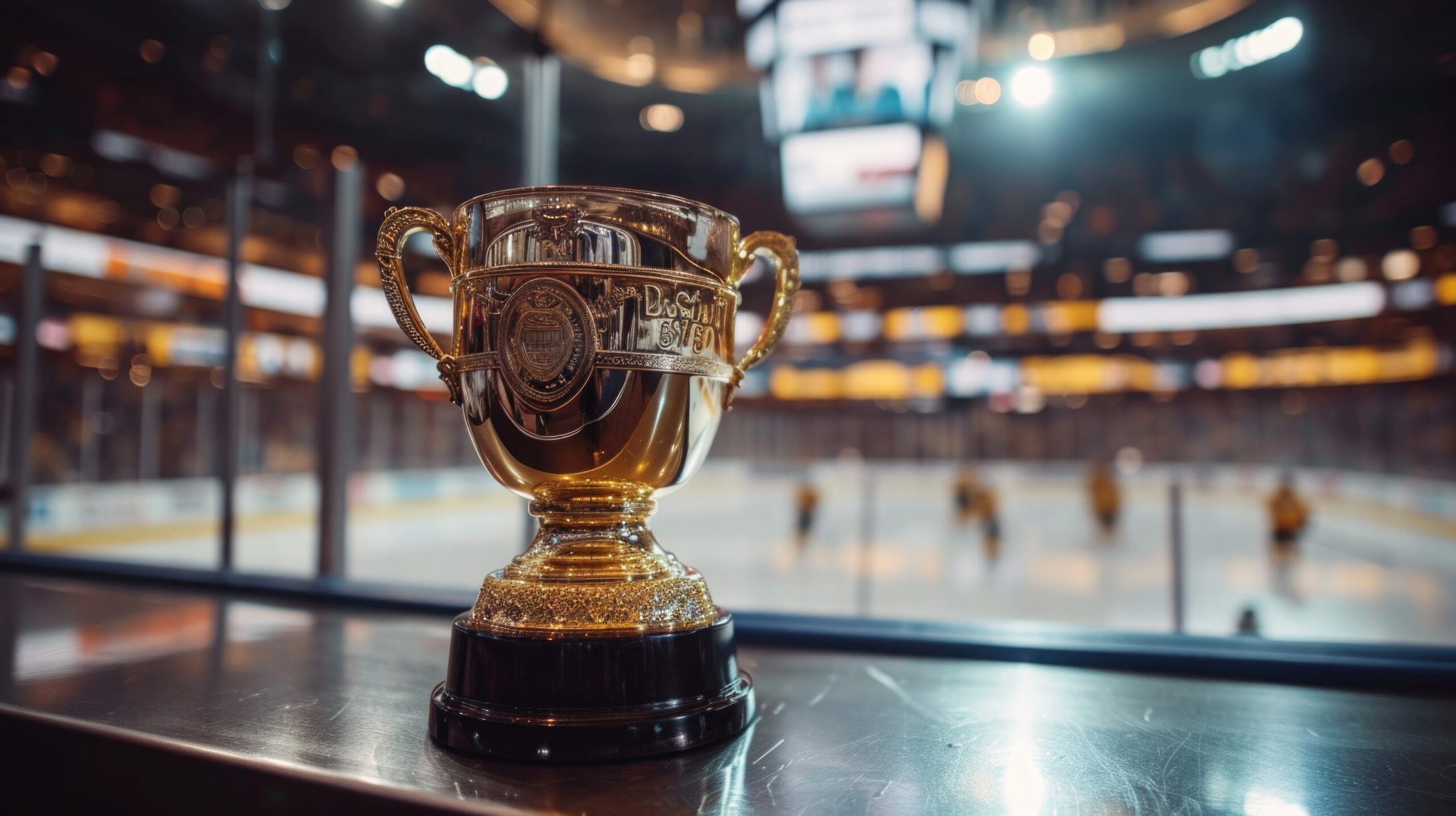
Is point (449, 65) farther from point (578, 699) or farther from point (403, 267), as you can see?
point (578, 699)

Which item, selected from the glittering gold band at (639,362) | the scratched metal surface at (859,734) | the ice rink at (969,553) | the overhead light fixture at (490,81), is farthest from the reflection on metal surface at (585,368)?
the overhead light fixture at (490,81)

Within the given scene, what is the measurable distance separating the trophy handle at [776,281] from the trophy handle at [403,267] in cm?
22

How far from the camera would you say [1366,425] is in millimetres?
9844

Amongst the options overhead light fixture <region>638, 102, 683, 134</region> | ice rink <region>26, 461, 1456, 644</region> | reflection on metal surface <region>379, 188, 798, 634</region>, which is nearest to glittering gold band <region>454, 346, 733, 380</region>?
reflection on metal surface <region>379, 188, 798, 634</region>

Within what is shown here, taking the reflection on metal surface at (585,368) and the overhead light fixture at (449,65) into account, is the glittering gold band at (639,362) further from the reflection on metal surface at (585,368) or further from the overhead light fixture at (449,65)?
the overhead light fixture at (449,65)

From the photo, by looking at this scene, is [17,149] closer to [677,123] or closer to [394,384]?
[677,123]

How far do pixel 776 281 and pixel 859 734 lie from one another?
35cm

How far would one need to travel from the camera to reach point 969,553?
6789 millimetres

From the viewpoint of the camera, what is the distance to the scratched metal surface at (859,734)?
0.48m

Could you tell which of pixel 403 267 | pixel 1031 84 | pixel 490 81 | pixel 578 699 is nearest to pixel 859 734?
pixel 578 699

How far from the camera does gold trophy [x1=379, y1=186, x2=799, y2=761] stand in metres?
0.54

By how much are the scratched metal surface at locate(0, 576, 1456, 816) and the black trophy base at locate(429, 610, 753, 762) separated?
1 cm

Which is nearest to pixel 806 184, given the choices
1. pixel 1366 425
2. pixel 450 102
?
pixel 450 102

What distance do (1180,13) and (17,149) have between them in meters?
5.26
